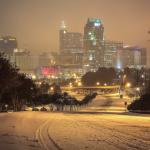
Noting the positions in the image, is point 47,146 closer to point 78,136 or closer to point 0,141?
point 0,141

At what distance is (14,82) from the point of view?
61.8m

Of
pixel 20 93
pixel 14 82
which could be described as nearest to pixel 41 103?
pixel 20 93

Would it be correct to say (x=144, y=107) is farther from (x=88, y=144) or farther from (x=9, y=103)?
(x=88, y=144)

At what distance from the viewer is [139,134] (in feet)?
72.1

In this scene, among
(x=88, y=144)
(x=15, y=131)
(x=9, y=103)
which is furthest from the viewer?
(x=9, y=103)

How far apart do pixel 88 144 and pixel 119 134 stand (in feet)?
13.5

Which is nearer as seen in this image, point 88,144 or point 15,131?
point 88,144

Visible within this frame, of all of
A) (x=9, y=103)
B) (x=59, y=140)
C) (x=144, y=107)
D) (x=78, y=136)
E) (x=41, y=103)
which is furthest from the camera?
(x=41, y=103)

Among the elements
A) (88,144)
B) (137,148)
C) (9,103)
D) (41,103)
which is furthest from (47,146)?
(41,103)

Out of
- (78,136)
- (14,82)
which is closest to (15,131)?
(78,136)

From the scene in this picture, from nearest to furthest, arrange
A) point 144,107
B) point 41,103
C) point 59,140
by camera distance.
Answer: point 59,140
point 144,107
point 41,103

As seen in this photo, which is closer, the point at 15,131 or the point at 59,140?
the point at 59,140

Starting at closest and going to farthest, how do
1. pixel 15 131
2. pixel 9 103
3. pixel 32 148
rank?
pixel 32 148 → pixel 15 131 → pixel 9 103

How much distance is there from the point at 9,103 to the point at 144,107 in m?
26.6
